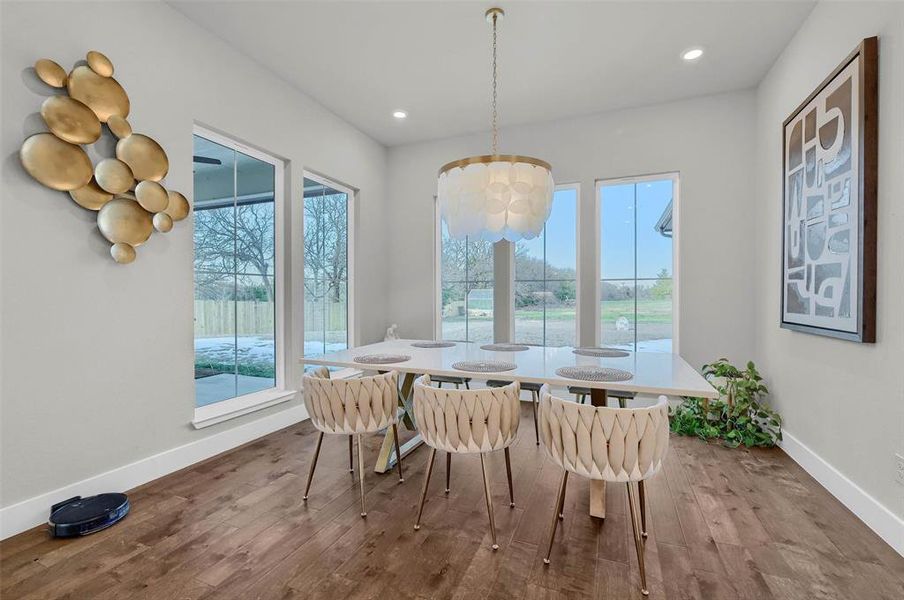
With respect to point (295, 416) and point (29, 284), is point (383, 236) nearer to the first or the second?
point (295, 416)

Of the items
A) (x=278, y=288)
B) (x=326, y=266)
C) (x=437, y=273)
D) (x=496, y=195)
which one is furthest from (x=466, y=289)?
(x=496, y=195)

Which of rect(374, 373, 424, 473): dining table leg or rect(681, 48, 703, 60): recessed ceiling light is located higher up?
rect(681, 48, 703, 60): recessed ceiling light

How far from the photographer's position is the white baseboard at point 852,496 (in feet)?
5.90

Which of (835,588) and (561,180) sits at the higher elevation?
(561,180)

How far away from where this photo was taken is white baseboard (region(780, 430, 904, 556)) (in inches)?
70.8

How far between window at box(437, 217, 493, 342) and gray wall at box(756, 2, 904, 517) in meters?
2.41

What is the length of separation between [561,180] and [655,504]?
293 cm

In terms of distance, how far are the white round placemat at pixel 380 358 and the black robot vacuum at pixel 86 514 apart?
52.4 inches

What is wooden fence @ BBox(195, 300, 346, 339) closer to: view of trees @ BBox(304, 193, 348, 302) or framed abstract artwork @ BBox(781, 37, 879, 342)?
view of trees @ BBox(304, 193, 348, 302)

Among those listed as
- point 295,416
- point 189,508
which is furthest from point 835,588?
point 295,416

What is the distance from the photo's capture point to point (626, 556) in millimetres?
1736

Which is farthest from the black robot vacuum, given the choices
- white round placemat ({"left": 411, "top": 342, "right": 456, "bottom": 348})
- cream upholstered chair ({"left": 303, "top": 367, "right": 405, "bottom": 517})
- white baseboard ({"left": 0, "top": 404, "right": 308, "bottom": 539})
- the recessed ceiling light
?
the recessed ceiling light

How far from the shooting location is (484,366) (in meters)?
2.21

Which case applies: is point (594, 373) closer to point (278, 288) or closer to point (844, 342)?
point (844, 342)
